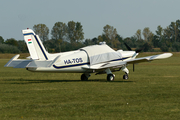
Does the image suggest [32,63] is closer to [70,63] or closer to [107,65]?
[70,63]

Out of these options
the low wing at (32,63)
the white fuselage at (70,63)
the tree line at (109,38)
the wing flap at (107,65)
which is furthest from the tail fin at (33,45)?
the tree line at (109,38)

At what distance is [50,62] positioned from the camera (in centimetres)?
2083

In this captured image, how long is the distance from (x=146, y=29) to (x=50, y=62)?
14774cm

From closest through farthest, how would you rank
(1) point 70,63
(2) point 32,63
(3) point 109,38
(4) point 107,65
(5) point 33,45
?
(2) point 32,63 < (5) point 33,45 < (1) point 70,63 < (4) point 107,65 < (3) point 109,38

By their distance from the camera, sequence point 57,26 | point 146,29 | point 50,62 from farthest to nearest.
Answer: point 146,29 < point 57,26 < point 50,62

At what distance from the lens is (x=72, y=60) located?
21.9m

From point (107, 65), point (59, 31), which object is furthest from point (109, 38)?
point (107, 65)

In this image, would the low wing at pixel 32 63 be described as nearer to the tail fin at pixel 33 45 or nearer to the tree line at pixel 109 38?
the tail fin at pixel 33 45

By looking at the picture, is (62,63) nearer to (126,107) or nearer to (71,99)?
(71,99)

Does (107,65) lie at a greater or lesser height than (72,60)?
lesser

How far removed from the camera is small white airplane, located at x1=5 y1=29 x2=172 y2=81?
68.3 feet

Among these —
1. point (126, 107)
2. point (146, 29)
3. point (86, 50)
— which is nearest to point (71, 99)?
point (126, 107)

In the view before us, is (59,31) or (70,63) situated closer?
(70,63)

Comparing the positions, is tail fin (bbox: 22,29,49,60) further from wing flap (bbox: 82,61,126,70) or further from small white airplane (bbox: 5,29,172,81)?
wing flap (bbox: 82,61,126,70)
